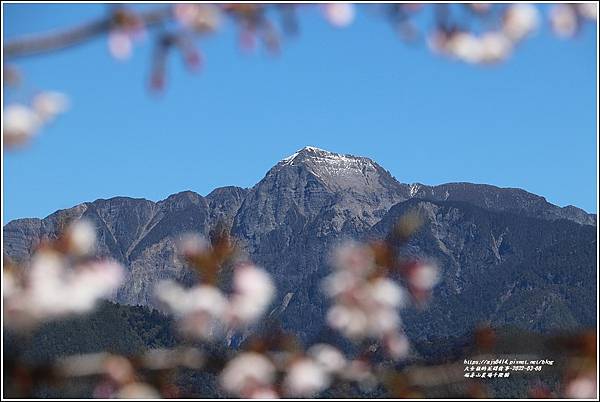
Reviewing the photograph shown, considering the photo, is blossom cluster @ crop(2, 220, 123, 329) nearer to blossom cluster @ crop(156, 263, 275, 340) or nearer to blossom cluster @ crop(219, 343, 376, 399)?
blossom cluster @ crop(156, 263, 275, 340)

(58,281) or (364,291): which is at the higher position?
(364,291)

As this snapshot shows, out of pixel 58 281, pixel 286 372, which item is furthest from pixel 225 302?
pixel 58 281

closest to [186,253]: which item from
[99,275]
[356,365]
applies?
[99,275]

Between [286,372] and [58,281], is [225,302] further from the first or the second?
[58,281]

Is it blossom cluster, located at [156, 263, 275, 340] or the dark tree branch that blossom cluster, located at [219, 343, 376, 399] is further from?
the dark tree branch

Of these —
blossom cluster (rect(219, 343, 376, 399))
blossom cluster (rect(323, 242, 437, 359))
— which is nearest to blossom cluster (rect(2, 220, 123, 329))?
blossom cluster (rect(219, 343, 376, 399))

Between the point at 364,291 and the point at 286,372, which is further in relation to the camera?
the point at 286,372

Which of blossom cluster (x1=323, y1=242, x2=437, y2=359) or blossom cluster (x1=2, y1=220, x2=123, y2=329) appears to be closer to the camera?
blossom cluster (x1=2, y1=220, x2=123, y2=329)

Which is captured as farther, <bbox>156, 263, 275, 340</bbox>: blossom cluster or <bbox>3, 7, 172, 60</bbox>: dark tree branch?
<bbox>156, 263, 275, 340</bbox>: blossom cluster

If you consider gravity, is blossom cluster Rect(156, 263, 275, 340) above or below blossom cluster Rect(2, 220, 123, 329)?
above

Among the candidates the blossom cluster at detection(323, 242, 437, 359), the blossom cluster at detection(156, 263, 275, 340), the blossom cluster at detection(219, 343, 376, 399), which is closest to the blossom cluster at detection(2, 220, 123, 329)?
the blossom cluster at detection(156, 263, 275, 340)

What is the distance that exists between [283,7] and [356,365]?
1275 mm

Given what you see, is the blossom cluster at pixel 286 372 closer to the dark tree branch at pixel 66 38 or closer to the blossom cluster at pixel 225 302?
the blossom cluster at pixel 225 302

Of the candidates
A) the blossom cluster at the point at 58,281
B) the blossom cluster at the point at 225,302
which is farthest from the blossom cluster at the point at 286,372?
the blossom cluster at the point at 58,281
